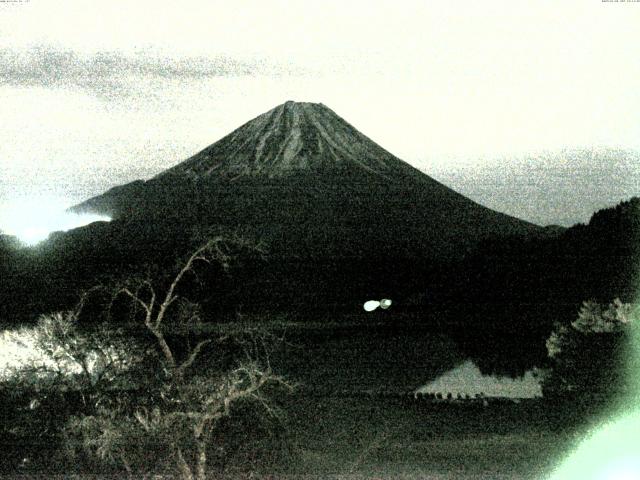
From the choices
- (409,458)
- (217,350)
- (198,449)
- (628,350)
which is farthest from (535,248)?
(198,449)

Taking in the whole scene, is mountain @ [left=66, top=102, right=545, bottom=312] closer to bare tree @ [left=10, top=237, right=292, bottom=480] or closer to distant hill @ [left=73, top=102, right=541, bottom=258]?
distant hill @ [left=73, top=102, right=541, bottom=258]

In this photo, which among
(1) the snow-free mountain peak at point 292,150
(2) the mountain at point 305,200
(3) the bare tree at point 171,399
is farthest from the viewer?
(1) the snow-free mountain peak at point 292,150

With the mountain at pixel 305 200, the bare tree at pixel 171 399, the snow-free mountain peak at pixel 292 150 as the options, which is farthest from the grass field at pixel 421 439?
the snow-free mountain peak at pixel 292 150

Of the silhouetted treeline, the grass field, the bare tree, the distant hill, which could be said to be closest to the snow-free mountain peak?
the distant hill

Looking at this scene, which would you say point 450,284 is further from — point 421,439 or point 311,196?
point 311,196

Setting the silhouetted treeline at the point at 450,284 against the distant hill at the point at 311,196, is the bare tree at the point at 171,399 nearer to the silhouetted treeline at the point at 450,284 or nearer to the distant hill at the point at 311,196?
the silhouetted treeline at the point at 450,284

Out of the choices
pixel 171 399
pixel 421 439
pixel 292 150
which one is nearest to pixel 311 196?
pixel 292 150

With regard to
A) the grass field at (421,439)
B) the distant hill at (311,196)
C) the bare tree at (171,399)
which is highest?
the bare tree at (171,399)

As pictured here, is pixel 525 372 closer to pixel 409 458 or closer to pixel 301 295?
pixel 409 458

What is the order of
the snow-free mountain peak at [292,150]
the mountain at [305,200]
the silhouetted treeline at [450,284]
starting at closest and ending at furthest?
the silhouetted treeline at [450,284] → the mountain at [305,200] → the snow-free mountain peak at [292,150]
